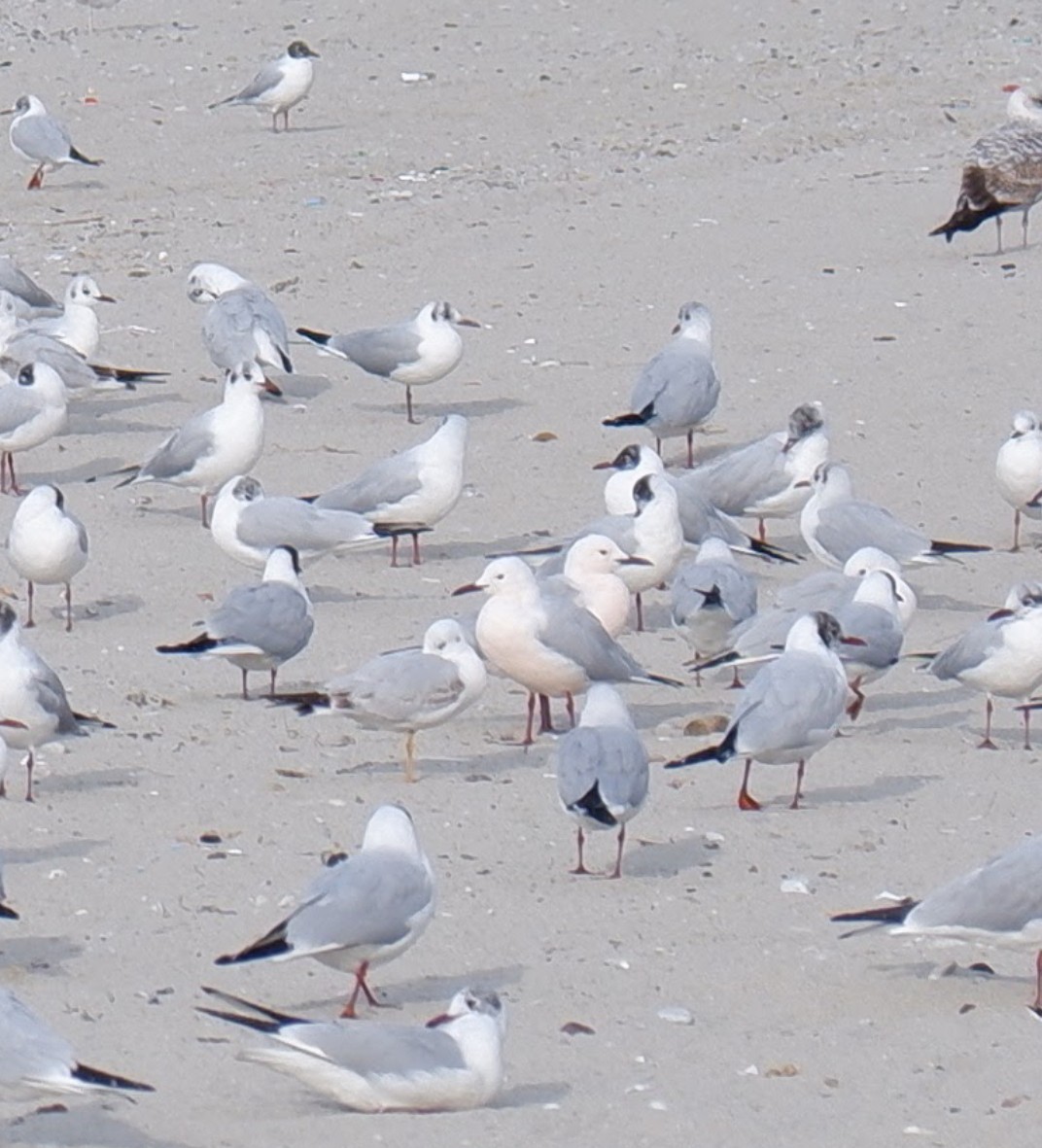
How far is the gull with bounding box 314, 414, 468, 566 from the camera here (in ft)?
33.2

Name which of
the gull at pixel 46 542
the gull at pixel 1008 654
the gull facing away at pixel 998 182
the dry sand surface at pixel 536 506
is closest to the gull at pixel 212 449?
the dry sand surface at pixel 536 506

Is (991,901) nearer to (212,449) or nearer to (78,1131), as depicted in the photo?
(78,1131)

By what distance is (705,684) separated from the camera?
905 centimetres

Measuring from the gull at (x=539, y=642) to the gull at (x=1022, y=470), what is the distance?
2562 mm

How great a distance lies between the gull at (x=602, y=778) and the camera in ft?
22.6

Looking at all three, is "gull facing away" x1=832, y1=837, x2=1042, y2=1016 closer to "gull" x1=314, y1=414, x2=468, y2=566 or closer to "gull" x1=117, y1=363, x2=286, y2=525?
"gull" x1=314, y1=414, x2=468, y2=566

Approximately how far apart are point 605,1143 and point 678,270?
915cm

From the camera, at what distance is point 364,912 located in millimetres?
5980

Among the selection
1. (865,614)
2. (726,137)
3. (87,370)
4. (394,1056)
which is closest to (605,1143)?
(394,1056)

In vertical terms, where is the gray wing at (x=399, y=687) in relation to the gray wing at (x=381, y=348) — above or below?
above

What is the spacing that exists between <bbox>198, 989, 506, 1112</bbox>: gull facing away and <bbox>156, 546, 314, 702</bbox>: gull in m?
2.97

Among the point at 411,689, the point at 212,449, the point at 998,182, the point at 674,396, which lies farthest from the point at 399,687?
the point at 998,182

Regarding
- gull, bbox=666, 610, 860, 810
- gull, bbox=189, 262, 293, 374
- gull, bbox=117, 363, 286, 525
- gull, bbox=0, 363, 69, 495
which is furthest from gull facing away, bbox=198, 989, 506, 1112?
gull, bbox=189, 262, 293, 374

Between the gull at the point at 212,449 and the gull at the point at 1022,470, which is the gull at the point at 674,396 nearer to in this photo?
the gull at the point at 1022,470
